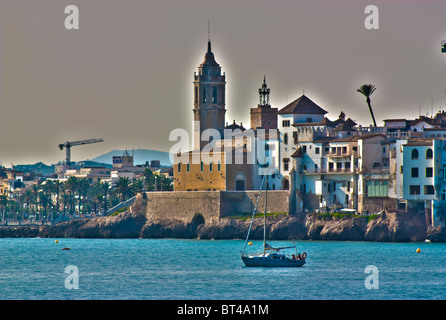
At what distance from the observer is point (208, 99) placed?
165m

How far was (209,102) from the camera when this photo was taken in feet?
540

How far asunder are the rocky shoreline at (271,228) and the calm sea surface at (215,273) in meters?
2.50

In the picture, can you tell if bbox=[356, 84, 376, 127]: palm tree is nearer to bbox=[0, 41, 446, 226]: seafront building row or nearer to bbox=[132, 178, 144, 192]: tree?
bbox=[0, 41, 446, 226]: seafront building row

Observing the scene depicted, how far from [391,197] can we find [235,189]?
2296 centimetres

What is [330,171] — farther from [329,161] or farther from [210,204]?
[210,204]

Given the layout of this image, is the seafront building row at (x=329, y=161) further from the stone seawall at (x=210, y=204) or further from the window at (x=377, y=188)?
the stone seawall at (x=210, y=204)

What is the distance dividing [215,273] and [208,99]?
64991 mm

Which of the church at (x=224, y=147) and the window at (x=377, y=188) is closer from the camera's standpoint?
the window at (x=377, y=188)

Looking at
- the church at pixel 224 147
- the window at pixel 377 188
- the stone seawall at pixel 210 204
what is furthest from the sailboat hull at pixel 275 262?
the church at pixel 224 147

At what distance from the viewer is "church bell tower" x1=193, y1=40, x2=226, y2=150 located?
540 feet

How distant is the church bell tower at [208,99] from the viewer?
165 metres

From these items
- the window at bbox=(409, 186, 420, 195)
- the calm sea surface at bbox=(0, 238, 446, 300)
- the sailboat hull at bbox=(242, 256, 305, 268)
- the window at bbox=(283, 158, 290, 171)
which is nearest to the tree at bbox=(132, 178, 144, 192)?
the window at bbox=(283, 158, 290, 171)
